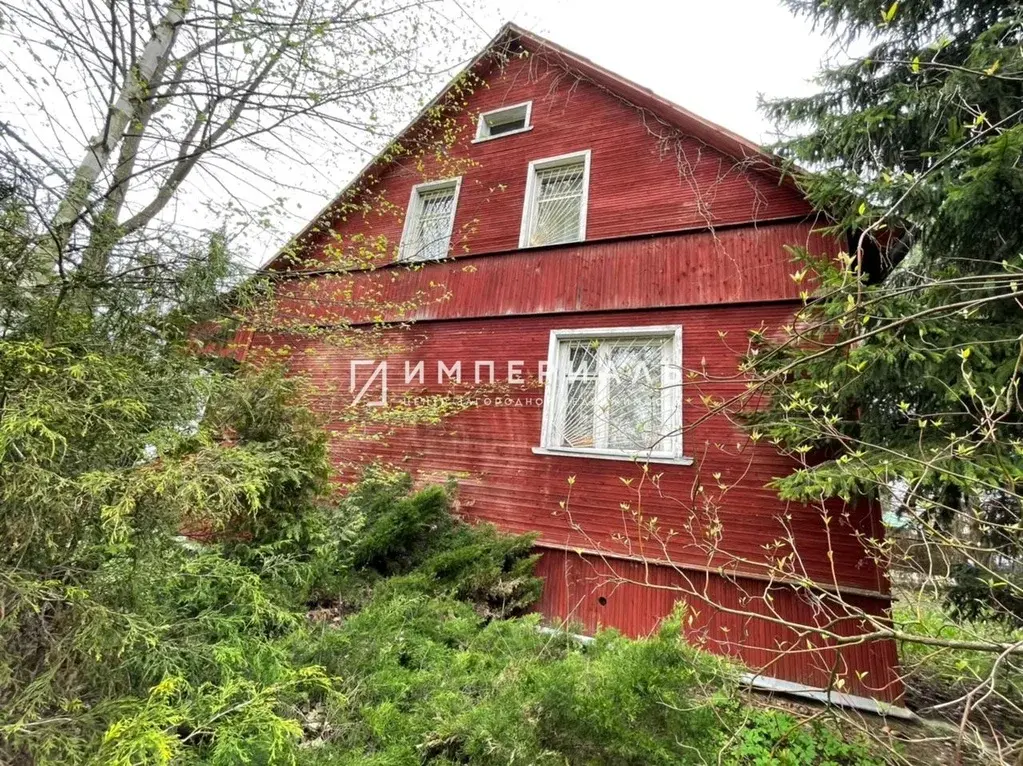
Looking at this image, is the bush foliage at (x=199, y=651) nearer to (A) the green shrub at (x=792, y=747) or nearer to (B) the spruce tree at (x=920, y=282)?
(A) the green shrub at (x=792, y=747)

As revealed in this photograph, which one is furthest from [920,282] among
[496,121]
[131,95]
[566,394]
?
[496,121]

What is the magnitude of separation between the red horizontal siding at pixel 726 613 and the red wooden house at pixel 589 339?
24 mm

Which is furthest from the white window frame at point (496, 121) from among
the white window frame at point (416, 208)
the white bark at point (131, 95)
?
the white bark at point (131, 95)

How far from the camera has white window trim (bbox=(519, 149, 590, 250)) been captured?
21.5 ft

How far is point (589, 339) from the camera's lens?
→ 5.87 m

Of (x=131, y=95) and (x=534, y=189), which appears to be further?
(x=534, y=189)

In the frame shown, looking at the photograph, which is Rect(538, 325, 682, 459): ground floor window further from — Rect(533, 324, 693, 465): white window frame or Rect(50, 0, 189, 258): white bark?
Rect(50, 0, 189, 258): white bark

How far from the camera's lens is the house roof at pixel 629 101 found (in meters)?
5.55

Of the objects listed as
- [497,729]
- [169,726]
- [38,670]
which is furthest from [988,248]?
[38,670]

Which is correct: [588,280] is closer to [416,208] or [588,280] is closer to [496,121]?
[416,208]

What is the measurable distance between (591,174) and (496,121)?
8.27ft

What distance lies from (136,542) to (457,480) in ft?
12.9

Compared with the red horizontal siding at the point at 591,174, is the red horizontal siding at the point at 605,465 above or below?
below

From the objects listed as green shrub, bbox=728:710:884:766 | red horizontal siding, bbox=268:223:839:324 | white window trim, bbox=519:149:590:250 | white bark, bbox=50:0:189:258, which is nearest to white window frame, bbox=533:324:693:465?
red horizontal siding, bbox=268:223:839:324
